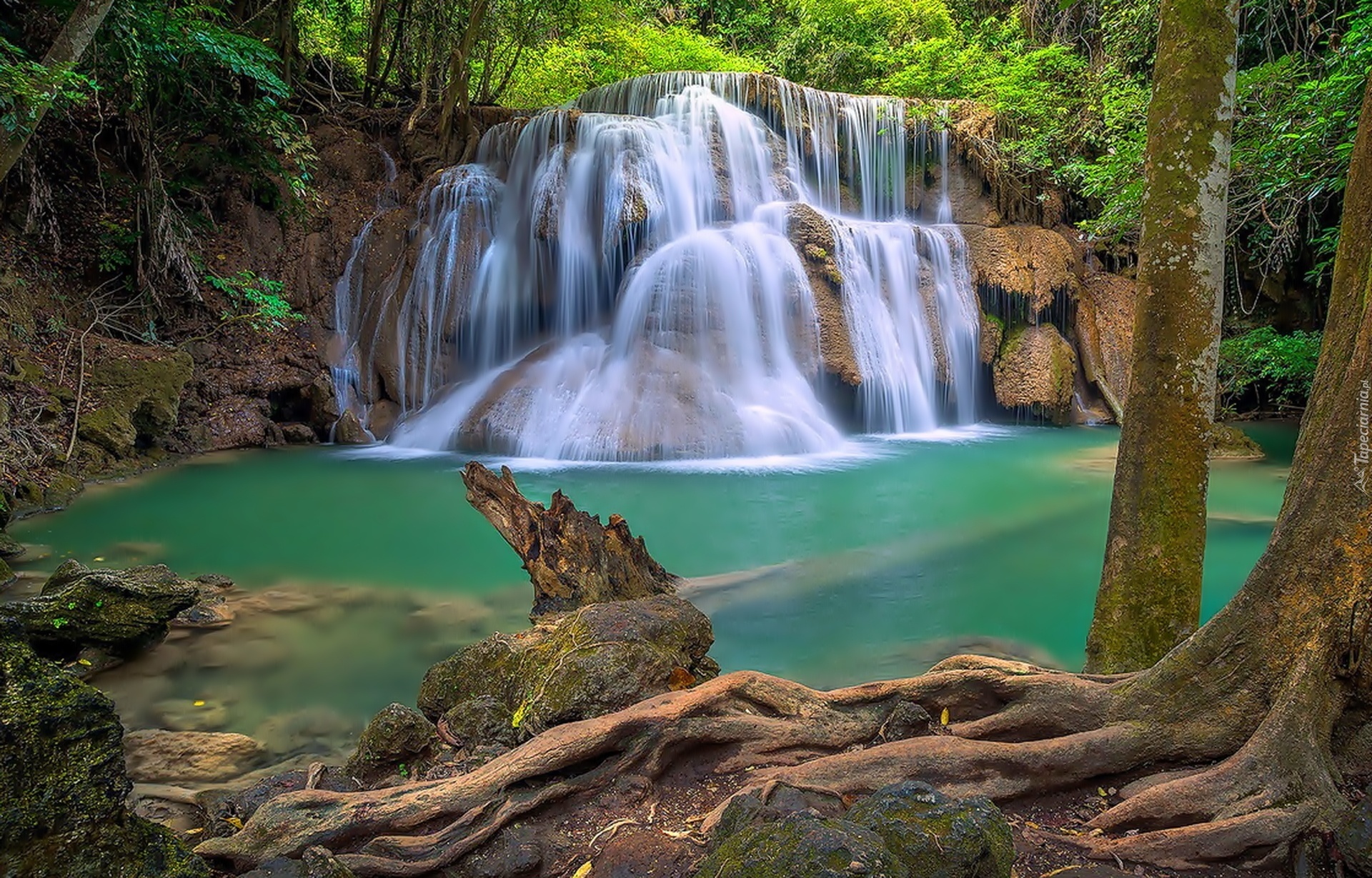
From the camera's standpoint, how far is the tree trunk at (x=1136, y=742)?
2156 mm

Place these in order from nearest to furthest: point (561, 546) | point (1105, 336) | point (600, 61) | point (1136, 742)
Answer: point (1136, 742), point (561, 546), point (1105, 336), point (600, 61)

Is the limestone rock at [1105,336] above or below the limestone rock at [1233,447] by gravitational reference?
above

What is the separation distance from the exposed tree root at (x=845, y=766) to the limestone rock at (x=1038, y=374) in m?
13.8

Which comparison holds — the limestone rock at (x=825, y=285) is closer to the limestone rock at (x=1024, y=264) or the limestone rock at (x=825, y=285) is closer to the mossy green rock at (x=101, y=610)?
the limestone rock at (x=1024, y=264)

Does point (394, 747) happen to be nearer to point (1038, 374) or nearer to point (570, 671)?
point (570, 671)

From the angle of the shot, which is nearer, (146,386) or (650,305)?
(146,386)

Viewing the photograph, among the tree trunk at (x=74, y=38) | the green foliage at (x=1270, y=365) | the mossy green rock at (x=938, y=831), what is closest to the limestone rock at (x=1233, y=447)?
the green foliage at (x=1270, y=365)

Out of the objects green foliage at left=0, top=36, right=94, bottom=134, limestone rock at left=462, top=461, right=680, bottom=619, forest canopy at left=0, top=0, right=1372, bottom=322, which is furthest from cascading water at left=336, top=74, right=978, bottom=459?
limestone rock at left=462, top=461, right=680, bottom=619

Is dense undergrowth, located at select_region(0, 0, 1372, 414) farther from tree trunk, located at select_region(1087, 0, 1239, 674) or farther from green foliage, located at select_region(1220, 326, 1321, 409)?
green foliage, located at select_region(1220, 326, 1321, 409)

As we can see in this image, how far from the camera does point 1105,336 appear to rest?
16.3 meters

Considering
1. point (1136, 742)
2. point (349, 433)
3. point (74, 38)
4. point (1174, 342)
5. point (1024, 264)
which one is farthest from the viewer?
point (1024, 264)

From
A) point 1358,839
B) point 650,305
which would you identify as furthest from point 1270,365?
point 1358,839

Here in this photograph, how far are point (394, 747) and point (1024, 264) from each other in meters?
16.1

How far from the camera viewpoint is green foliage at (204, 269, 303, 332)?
10852 millimetres
